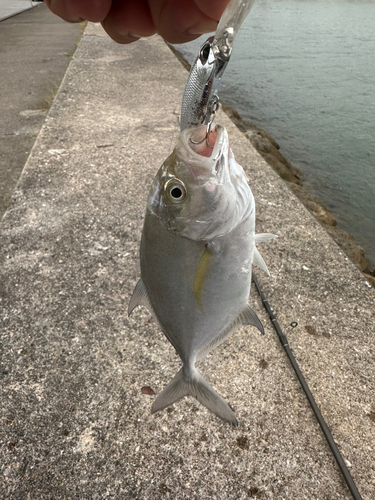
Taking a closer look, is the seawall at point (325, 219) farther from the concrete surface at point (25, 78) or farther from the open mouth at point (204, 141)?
the concrete surface at point (25, 78)

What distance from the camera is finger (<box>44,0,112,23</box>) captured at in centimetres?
149

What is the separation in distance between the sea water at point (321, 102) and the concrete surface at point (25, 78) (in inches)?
184

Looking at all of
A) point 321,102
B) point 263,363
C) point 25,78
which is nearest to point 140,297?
point 263,363

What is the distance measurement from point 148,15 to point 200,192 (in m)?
0.85

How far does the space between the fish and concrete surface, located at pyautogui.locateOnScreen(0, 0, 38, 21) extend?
16414 mm

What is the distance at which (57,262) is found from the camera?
10.7 ft

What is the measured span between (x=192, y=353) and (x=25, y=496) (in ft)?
3.81

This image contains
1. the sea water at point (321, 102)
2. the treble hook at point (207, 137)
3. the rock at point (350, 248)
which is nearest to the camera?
the treble hook at point (207, 137)

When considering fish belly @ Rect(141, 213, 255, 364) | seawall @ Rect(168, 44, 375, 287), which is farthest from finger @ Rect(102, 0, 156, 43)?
seawall @ Rect(168, 44, 375, 287)

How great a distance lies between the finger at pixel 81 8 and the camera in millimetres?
1485

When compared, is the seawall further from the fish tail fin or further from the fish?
the fish

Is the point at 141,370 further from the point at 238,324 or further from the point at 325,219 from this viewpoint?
the point at 325,219

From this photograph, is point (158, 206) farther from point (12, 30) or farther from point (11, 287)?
point (12, 30)

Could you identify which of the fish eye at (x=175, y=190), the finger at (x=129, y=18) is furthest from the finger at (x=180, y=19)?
the fish eye at (x=175, y=190)
